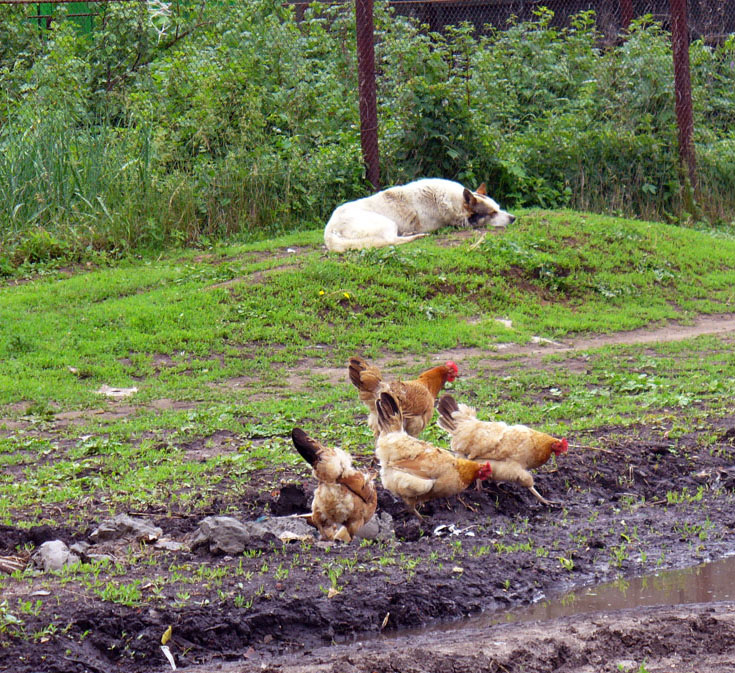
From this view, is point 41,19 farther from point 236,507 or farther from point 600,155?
point 236,507

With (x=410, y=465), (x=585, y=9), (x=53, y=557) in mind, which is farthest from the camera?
(x=585, y=9)

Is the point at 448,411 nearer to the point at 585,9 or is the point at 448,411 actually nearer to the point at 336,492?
the point at 336,492

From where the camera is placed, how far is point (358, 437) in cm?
664

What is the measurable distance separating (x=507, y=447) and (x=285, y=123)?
32.2 feet

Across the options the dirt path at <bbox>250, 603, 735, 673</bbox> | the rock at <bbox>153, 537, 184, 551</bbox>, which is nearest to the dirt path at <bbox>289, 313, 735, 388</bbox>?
the rock at <bbox>153, 537, 184, 551</bbox>

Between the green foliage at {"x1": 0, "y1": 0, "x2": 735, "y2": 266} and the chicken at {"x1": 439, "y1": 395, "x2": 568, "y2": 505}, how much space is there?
7673 millimetres

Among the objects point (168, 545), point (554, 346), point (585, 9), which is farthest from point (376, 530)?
point (585, 9)

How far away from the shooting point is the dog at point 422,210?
39.1 feet

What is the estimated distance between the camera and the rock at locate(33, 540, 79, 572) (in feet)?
15.0

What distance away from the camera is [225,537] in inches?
187

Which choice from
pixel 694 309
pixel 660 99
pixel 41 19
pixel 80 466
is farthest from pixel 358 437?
pixel 41 19

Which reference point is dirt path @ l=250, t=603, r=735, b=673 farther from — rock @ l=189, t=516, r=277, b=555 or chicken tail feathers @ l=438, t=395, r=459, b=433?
chicken tail feathers @ l=438, t=395, r=459, b=433

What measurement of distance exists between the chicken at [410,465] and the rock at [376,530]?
18 centimetres

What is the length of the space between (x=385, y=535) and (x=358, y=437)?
5.12 feet
